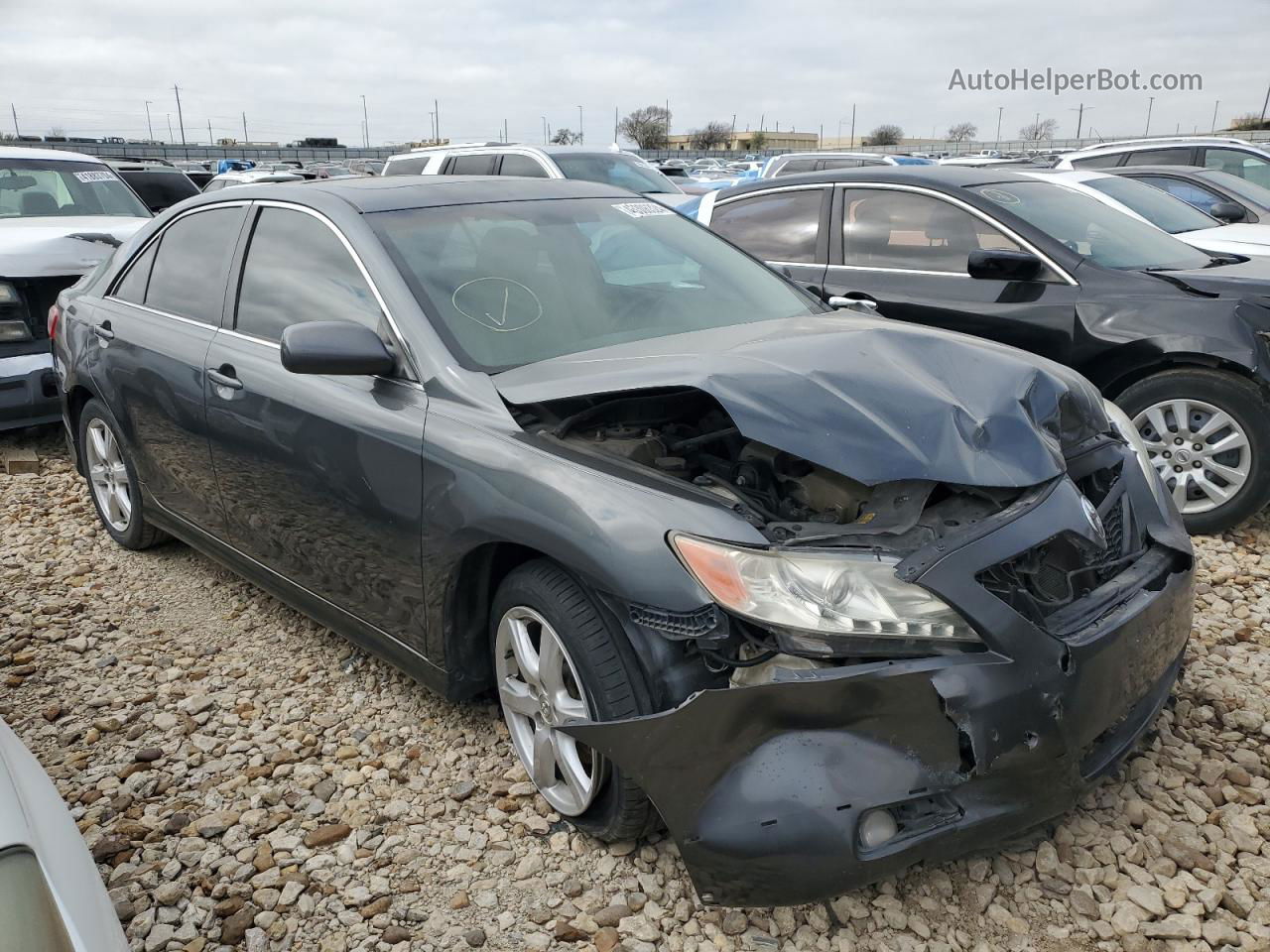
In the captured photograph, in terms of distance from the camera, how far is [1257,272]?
4.69 m

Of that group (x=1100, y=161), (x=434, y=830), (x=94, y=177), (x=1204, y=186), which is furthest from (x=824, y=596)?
(x=1100, y=161)

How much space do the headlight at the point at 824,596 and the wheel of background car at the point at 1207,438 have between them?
2.79 metres

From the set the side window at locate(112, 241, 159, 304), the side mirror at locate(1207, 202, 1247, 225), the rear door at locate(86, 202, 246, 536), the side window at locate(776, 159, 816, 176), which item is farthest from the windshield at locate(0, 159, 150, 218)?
the side window at locate(776, 159, 816, 176)

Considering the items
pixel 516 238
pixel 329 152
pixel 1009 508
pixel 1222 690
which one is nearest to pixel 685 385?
pixel 1009 508

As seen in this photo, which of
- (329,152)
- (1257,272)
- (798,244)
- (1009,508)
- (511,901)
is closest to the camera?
(1009,508)

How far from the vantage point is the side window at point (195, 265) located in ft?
12.1

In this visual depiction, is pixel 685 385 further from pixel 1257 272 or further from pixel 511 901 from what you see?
pixel 1257 272

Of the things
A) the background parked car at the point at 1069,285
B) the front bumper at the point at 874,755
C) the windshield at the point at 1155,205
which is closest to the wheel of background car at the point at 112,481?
the front bumper at the point at 874,755

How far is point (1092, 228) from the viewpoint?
529cm

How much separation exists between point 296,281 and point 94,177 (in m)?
5.78

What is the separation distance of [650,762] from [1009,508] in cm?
99

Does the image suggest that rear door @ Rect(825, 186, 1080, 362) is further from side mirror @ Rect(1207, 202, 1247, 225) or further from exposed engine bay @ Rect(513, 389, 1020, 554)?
side mirror @ Rect(1207, 202, 1247, 225)

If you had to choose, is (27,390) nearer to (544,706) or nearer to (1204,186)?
(544,706)

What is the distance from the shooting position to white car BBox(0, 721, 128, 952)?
51.3 inches
